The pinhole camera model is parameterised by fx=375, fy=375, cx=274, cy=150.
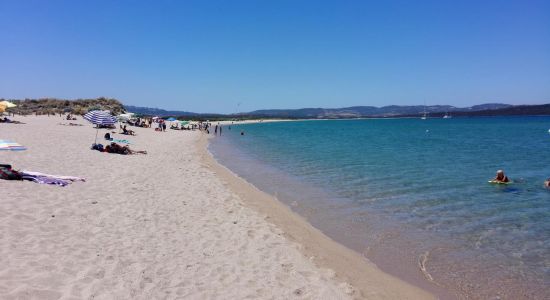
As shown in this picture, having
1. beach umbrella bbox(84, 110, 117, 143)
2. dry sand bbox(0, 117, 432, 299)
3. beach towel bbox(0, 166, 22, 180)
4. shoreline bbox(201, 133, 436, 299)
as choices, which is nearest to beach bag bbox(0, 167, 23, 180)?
beach towel bbox(0, 166, 22, 180)

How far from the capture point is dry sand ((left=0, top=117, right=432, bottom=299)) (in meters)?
Result: 5.18

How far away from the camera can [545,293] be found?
646 centimetres

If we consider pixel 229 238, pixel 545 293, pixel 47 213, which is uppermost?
pixel 47 213

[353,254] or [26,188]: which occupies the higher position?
[26,188]

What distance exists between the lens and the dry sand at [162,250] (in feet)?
17.0

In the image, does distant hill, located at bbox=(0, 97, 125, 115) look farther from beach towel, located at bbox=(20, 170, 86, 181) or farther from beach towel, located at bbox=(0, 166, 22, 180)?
beach towel, located at bbox=(0, 166, 22, 180)

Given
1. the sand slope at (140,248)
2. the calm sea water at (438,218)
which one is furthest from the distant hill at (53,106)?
the sand slope at (140,248)

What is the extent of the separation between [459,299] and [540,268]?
8.53 ft

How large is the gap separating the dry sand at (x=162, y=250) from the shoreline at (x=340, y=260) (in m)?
0.03

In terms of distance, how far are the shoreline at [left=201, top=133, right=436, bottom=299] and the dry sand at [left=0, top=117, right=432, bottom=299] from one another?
3 centimetres

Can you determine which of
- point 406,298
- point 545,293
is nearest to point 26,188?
point 406,298

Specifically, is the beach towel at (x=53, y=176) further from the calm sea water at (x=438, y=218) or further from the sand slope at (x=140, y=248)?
the calm sea water at (x=438, y=218)

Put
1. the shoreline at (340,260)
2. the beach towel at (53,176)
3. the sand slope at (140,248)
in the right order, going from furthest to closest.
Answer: the beach towel at (53,176) < the shoreline at (340,260) < the sand slope at (140,248)

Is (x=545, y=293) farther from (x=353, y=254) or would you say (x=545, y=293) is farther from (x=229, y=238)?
(x=229, y=238)
